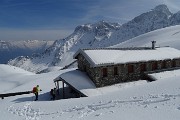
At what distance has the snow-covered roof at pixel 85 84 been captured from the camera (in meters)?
34.0

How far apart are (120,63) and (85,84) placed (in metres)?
5.51

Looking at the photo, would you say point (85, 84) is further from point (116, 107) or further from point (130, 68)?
point (116, 107)

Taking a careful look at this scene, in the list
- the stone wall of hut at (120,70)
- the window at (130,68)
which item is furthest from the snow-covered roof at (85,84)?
the window at (130,68)

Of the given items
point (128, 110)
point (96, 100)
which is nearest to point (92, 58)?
point (96, 100)

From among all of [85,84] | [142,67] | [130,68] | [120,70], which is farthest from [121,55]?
[85,84]

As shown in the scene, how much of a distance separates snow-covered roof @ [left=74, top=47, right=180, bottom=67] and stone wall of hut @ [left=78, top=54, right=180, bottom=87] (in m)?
0.60

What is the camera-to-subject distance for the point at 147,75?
131ft

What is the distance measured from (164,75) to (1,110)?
22533 mm

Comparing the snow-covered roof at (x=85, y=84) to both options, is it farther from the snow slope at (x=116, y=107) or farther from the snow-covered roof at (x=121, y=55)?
the snow slope at (x=116, y=107)

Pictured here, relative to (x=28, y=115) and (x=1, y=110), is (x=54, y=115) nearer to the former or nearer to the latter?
(x=28, y=115)

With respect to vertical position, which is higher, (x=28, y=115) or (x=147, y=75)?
(x=147, y=75)

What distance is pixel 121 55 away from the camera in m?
40.0

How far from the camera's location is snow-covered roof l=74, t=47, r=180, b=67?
36.8 m

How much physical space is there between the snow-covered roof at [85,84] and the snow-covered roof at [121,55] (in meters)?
2.41
